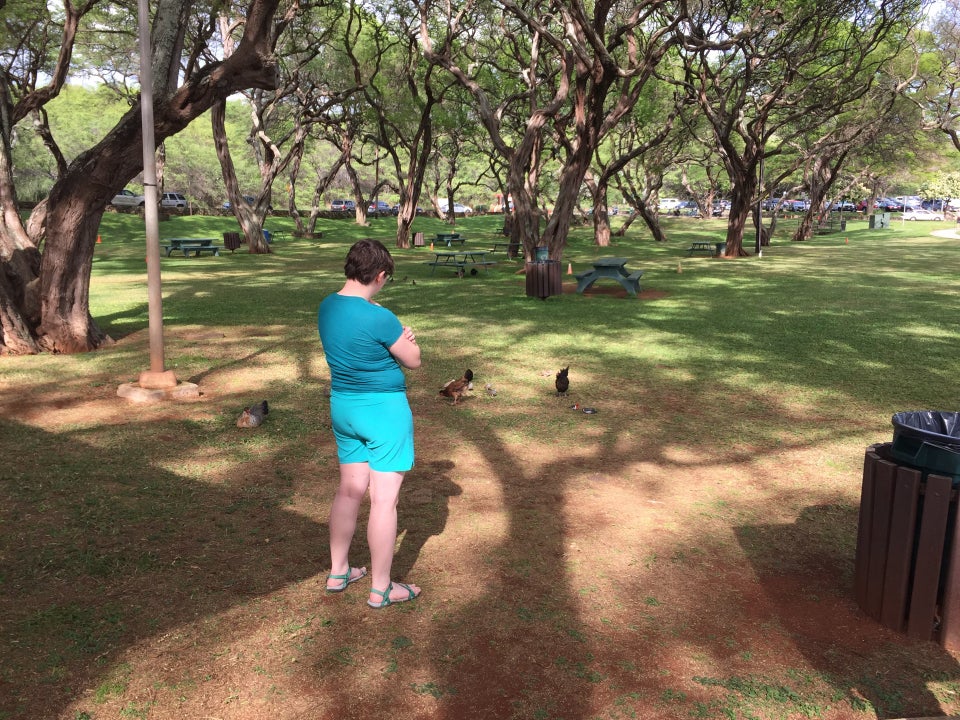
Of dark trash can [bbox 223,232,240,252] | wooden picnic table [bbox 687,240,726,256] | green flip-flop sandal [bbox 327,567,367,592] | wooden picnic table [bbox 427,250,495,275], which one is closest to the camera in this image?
green flip-flop sandal [bbox 327,567,367,592]

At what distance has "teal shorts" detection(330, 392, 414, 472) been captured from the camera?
3465mm

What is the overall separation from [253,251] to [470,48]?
1123 centimetres

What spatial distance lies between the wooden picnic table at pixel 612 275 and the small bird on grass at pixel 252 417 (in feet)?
34.3

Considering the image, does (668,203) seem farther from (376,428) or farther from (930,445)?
(376,428)

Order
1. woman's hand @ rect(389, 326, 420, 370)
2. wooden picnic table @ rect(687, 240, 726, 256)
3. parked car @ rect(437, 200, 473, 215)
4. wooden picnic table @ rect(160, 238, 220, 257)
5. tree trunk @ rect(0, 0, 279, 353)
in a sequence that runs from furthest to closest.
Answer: parked car @ rect(437, 200, 473, 215), wooden picnic table @ rect(687, 240, 726, 256), wooden picnic table @ rect(160, 238, 220, 257), tree trunk @ rect(0, 0, 279, 353), woman's hand @ rect(389, 326, 420, 370)

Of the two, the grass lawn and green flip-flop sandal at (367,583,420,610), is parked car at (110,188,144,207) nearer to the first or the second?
the grass lawn

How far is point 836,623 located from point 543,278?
11.9 m

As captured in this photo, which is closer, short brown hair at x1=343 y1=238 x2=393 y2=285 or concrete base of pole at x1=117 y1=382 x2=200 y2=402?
short brown hair at x1=343 y1=238 x2=393 y2=285

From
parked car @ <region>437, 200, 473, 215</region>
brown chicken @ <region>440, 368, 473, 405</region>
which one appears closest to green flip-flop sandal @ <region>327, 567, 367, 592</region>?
brown chicken @ <region>440, 368, 473, 405</region>

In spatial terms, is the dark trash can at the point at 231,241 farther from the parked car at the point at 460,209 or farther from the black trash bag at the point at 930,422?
the parked car at the point at 460,209

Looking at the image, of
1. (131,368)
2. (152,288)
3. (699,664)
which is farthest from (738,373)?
(131,368)

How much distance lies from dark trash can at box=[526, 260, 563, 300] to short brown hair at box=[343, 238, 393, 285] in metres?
11.8

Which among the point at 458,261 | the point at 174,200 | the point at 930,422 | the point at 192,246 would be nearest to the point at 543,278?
the point at 458,261

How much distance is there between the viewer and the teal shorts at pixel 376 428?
3465mm
